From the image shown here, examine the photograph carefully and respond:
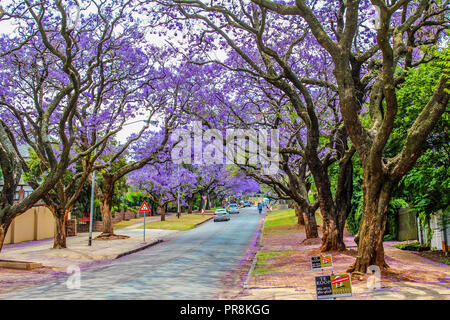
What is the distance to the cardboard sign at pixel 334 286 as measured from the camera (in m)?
6.35

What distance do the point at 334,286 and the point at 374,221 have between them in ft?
11.3

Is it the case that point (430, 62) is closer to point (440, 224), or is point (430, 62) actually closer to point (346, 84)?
point (346, 84)

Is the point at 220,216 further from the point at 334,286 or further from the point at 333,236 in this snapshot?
the point at 334,286

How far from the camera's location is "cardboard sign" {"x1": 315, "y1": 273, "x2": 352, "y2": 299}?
20.8 feet

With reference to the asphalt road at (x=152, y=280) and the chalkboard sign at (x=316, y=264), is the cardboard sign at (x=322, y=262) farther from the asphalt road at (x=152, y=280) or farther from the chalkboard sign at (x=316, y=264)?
the asphalt road at (x=152, y=280)

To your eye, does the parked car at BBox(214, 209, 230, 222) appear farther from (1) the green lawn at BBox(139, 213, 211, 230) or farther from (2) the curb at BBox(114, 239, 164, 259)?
(2) the curb at BBox(114, 239, 164, 259)

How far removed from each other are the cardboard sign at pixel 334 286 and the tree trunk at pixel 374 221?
10.7ft

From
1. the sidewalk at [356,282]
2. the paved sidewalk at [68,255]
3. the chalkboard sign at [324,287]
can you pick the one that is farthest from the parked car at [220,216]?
the chalkboard sign at [324,287]

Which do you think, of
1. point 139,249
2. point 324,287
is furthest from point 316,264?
point 139,249

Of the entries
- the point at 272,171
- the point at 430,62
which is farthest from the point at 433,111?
the point at 272,171

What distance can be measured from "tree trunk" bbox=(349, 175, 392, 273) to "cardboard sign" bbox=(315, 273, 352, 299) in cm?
327

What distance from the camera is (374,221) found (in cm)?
937

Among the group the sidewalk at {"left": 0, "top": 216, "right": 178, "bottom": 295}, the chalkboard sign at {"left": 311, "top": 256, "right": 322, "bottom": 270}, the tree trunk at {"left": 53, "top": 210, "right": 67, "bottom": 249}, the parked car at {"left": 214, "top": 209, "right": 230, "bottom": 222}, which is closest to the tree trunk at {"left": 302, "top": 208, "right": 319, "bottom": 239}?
the sidewalk at {"left": 0, "top": 216, "right": 178, "bottom": 295}
